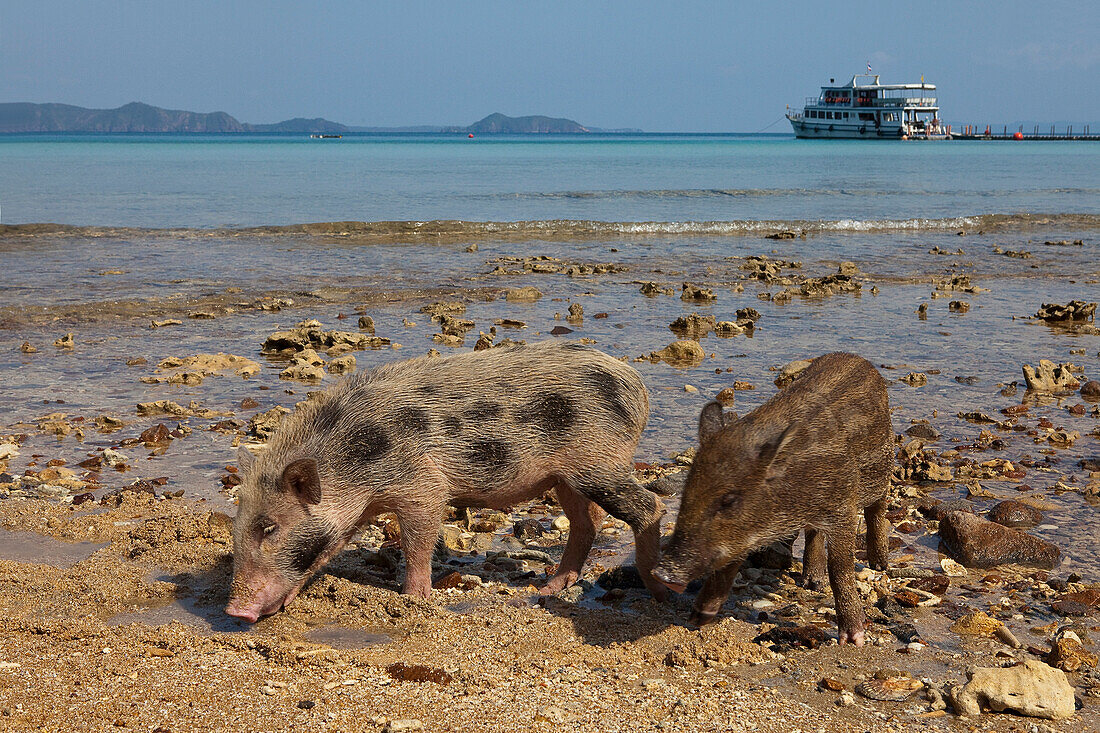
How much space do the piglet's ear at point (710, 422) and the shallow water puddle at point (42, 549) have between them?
377 centimetres

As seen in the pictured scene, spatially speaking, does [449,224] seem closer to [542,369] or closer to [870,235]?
[870,235]

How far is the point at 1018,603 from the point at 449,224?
25527 mm

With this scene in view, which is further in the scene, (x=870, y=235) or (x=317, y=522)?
(x=870, y=235)

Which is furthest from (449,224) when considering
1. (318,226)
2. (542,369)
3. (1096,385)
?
(542,369)

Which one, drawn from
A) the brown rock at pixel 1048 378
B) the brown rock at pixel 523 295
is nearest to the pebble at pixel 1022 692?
the brown rock at pixel 1048 378

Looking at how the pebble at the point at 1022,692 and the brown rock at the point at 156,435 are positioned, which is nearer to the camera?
the pebble at the point at 1022,692

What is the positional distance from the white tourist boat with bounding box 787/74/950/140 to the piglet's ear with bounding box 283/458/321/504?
12959 cm

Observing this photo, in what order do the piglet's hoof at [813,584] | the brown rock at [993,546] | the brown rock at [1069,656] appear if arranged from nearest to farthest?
1. the brown rock at [1069,656]
2. the piglet's hoof at [813,584]
3. the brown rock at [993,546]

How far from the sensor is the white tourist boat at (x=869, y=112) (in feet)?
412

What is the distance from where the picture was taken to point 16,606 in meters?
5.58

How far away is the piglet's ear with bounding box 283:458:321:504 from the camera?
17.6ft

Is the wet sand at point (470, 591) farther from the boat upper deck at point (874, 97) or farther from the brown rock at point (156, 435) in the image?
the boat upper deck at point (874, 97)

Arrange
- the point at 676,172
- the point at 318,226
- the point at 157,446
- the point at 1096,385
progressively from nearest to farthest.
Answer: the point at 157,446
the point at 1096,385
the point at 318,226
the point at 676,172

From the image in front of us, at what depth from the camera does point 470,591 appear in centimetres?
603
